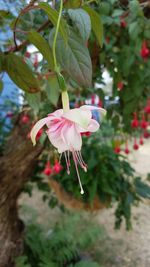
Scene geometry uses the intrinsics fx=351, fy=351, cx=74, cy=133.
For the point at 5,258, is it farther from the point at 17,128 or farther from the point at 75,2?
the point at 75,2

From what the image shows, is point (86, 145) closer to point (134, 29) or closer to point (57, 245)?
point (57, 245)

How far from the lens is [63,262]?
137 centimetres

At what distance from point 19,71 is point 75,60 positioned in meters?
0.09

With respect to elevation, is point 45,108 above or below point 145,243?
above

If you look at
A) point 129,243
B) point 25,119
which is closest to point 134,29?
point 25,119

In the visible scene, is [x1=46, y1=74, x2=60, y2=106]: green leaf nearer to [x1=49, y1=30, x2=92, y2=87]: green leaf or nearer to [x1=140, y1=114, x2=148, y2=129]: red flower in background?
[x1=49, y1=30, x2=92, y2=87]: green leaf

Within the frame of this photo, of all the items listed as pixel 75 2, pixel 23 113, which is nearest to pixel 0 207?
pixel 23 113

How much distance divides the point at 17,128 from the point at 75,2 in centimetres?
85

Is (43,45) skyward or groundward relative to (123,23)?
groundward

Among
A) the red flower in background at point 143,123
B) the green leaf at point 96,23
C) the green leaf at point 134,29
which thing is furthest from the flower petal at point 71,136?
the red flower in background at point 143,123

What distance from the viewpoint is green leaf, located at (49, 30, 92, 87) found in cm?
30

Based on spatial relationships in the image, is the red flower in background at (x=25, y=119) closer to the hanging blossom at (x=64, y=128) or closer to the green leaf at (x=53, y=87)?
the green leaf at (x=53, y=87)

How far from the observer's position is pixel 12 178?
1146 mm

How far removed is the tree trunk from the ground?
1.67ft
